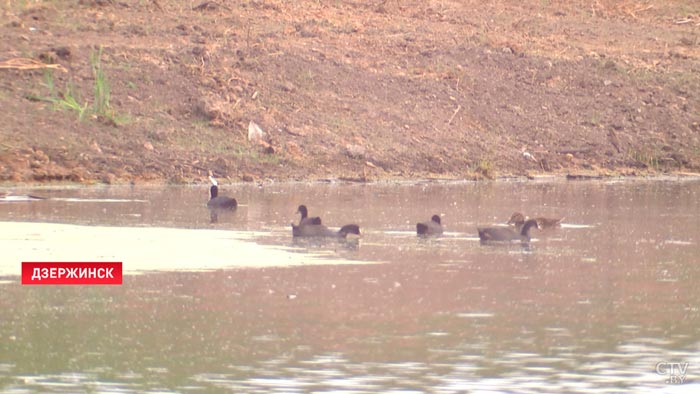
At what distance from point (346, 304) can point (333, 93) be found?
14.1 meters

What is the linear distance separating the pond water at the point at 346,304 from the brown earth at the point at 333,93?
12.7 ft

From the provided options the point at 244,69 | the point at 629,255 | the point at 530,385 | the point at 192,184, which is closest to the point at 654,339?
the point at 530,385

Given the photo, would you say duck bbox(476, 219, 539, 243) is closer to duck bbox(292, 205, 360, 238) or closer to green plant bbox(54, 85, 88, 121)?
duck bbox(292, 205, 360, 238)

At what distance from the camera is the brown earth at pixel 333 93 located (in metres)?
21.6

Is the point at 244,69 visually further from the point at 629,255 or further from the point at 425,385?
the point at 425,385

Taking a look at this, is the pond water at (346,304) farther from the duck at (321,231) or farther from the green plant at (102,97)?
the green plant at (102,97)

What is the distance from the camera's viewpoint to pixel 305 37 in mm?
26719

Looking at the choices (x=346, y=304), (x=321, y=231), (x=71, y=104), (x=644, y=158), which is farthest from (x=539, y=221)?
(x=644, y=158)

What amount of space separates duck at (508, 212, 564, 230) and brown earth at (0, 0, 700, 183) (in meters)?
5.70

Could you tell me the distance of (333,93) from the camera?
24891 mm

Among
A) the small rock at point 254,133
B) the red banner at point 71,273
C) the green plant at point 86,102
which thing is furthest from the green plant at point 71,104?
the red banner at point 71,273

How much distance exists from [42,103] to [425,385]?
1454 centimetres

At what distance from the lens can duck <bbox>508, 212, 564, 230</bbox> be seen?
16.0 m

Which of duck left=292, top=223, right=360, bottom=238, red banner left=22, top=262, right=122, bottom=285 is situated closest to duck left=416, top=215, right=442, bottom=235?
duck left=292, top=223, right=360, bottom=238
